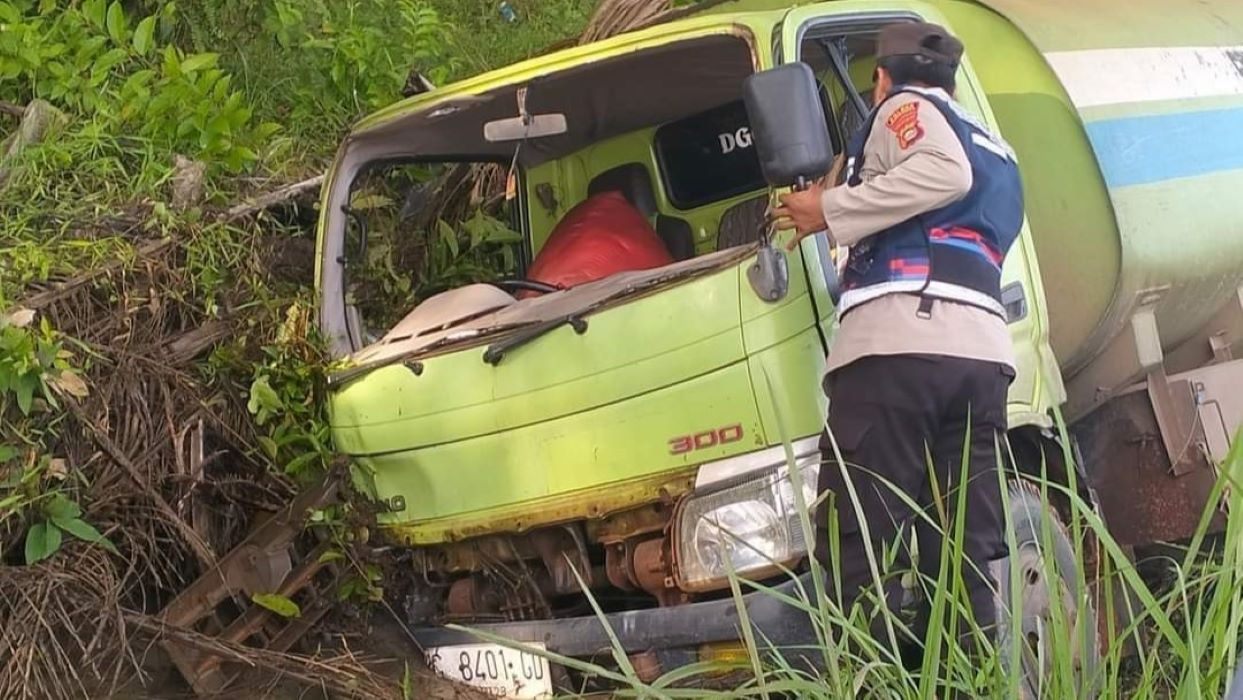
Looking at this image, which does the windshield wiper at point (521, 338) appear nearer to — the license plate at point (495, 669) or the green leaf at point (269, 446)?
the license plate at point (495, 669)

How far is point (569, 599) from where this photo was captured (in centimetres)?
364

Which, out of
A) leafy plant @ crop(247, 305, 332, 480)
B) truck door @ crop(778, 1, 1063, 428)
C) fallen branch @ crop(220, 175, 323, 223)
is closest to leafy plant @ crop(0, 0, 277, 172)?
fallen branch @ crop(220, 175, 323, 223)

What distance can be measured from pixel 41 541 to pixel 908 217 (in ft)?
8.19

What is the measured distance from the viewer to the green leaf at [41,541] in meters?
3.66

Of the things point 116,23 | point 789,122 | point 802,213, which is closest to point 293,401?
point 802,213

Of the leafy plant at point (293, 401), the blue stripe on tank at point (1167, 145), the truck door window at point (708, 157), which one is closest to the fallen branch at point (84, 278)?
the leafy plant at point (293, 401)

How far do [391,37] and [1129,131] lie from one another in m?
3.97

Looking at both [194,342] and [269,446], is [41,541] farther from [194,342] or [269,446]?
[194,342]

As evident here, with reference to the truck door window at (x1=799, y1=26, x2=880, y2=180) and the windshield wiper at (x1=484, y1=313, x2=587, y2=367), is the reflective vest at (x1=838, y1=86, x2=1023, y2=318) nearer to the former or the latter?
the truck door window at (x1=799, y1=26, x2=880, y2=180)

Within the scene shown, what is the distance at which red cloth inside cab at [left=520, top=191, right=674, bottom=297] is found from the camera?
4164 mm

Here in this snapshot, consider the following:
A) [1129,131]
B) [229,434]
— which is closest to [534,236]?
[229,434]

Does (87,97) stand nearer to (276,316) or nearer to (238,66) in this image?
(238,66)

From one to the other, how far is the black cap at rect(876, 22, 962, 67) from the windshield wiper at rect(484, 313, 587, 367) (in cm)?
102

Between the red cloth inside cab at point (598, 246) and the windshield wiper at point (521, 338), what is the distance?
0.64 m
